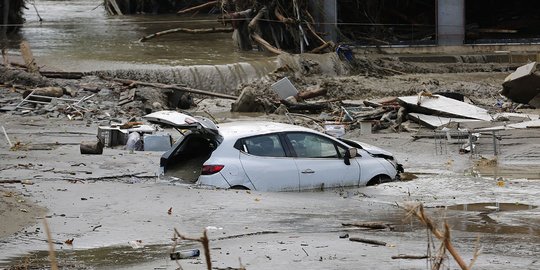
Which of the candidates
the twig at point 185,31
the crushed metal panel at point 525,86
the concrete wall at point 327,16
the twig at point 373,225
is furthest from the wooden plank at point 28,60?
the twig at point 373,225

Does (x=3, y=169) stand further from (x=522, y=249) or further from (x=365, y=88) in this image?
(x=365, y=88)

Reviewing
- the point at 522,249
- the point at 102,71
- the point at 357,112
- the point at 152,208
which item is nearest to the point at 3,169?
the point at 152,208

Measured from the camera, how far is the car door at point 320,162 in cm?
1419

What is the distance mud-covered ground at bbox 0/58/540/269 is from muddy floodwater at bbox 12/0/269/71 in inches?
362

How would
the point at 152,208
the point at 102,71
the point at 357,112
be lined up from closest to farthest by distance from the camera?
the point at 152,208 → the point at 357,112 → the point at 102,71

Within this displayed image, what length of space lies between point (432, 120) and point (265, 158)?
879 centimetres

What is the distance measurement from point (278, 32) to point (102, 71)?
7.73 metres

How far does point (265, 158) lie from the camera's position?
45.8ft

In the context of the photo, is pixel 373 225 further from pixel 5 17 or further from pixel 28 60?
pixel 5 17

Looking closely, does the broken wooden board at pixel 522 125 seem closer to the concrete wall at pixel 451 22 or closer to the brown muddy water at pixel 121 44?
the brown muddy water at pixel 121 44

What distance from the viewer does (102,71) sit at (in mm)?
27578

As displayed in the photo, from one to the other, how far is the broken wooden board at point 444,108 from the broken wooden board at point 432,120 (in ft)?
0.49

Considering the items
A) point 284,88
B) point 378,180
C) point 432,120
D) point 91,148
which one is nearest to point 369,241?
point 378,180

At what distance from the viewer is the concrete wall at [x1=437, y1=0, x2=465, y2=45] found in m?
34.2
